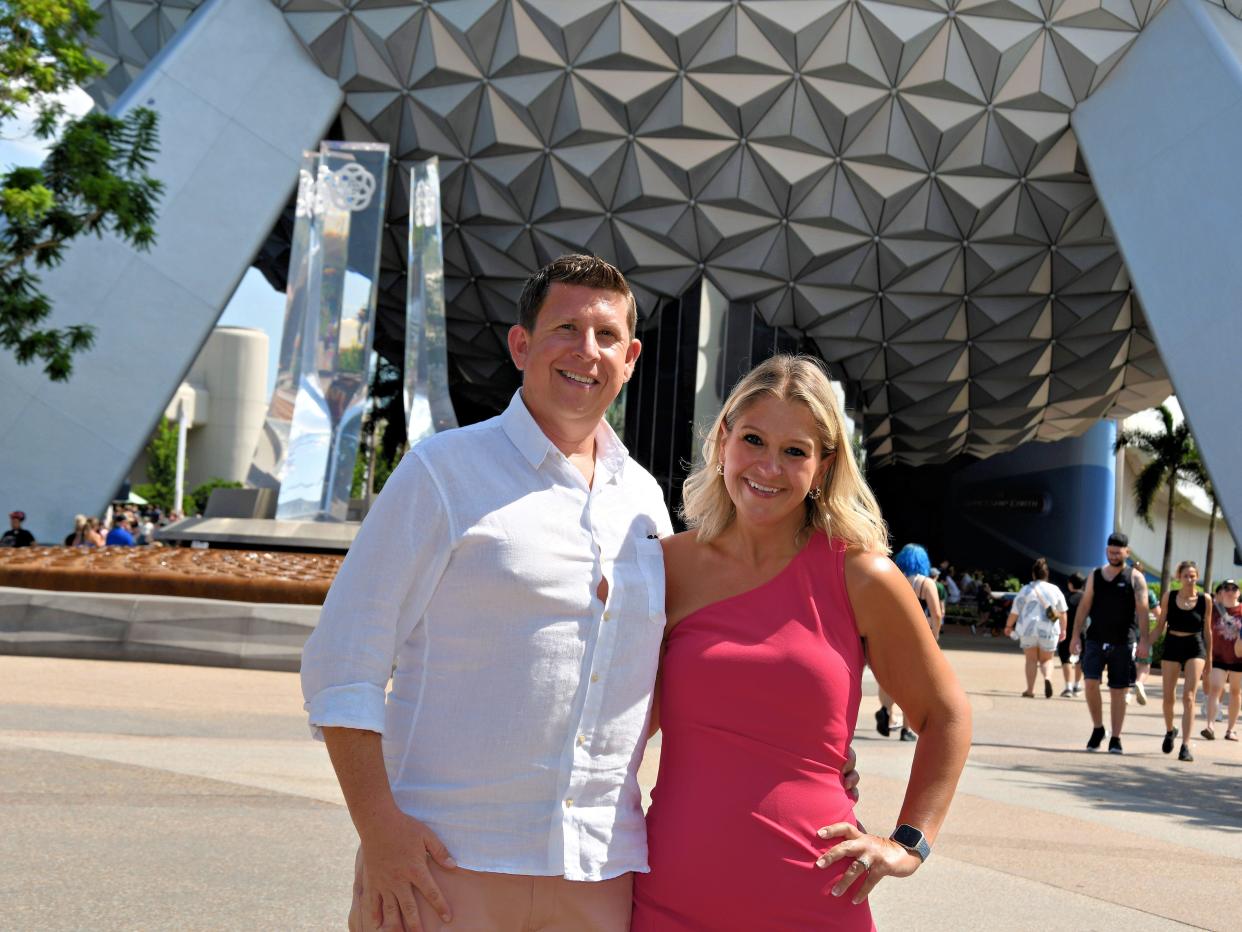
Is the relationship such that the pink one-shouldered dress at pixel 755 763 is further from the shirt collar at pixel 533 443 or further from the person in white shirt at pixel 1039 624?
the person in white shirt at pixel 1039 624

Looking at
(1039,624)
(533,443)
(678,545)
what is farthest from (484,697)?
(1039,624)

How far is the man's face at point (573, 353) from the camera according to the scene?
241 cm

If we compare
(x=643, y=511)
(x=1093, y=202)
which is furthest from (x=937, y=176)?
(x=643, y=511)

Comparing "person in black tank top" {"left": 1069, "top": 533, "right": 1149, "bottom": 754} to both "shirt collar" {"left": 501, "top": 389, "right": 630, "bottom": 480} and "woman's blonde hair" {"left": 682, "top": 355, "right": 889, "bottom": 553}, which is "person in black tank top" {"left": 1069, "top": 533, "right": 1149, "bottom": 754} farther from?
"shirt collar" {"left": 501, "top": 389, "right": 630, "bottom": 480}

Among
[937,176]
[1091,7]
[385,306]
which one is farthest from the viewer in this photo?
[385,306]

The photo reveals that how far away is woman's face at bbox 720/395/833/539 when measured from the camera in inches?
97.0

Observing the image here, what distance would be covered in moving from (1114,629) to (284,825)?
7.33 meters

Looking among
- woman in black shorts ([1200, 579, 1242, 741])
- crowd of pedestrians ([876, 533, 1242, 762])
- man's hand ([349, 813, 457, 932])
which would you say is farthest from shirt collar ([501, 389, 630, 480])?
woman in black shorts ([1200, 579, 1242, 741])

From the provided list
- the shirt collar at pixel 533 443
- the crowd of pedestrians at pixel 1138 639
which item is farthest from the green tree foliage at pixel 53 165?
the shirt collar at pixel 533 443

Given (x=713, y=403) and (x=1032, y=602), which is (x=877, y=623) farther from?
(x=713, y=403)

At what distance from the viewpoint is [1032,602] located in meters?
14.2

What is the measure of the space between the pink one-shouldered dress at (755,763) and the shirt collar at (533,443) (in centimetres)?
35

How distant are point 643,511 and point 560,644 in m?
0.42

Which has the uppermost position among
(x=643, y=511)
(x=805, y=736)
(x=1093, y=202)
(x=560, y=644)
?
(x=1093, y=202)
